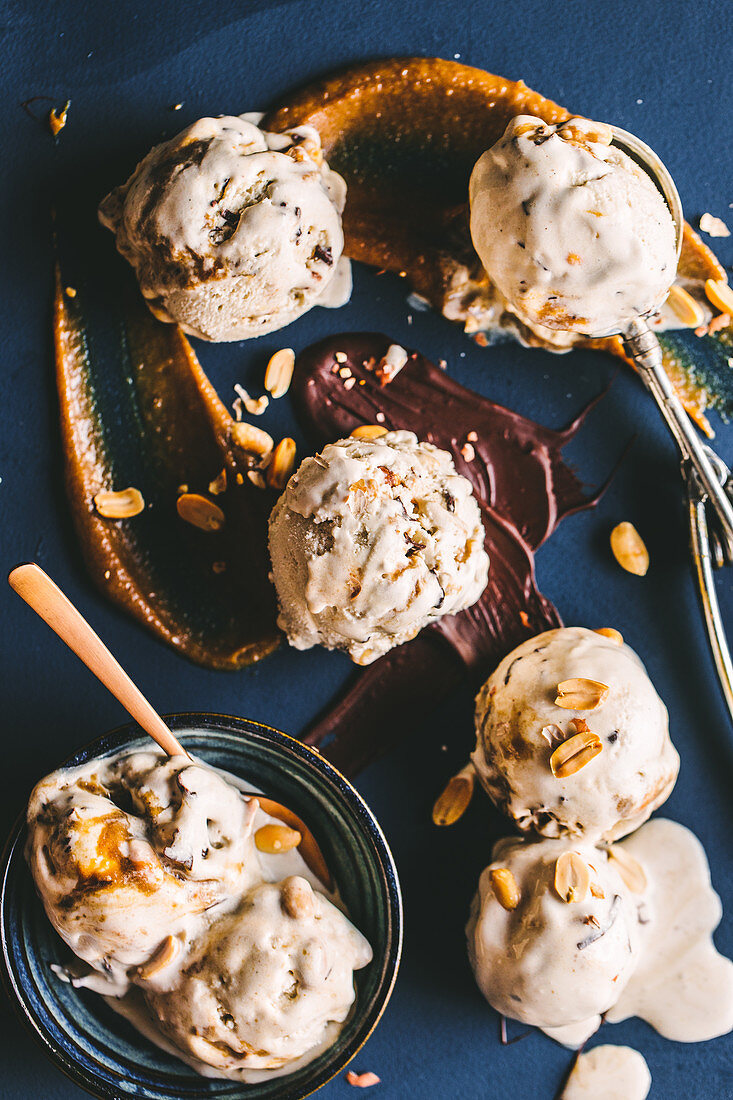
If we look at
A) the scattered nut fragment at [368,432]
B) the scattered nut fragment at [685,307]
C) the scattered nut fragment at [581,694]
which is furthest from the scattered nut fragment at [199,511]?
the scattered nut fragment at [685,307]

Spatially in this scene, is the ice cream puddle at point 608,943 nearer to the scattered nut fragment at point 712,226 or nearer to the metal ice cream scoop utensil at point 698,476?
the metal ice cream scoop utensil at point 698,476

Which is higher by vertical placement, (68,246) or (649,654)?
(68,246)

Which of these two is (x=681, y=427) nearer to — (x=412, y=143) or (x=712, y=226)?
(x=712, y=226)

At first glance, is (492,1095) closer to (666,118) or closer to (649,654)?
(649,654)

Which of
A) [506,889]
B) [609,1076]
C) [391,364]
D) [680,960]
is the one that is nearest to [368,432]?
[391,364]

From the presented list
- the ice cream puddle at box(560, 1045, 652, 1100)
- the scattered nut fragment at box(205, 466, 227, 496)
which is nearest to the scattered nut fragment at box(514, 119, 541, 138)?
the scattered nut fragment at box(205, 466, 227, 496)

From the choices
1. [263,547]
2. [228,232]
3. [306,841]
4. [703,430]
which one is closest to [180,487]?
[263,547]
